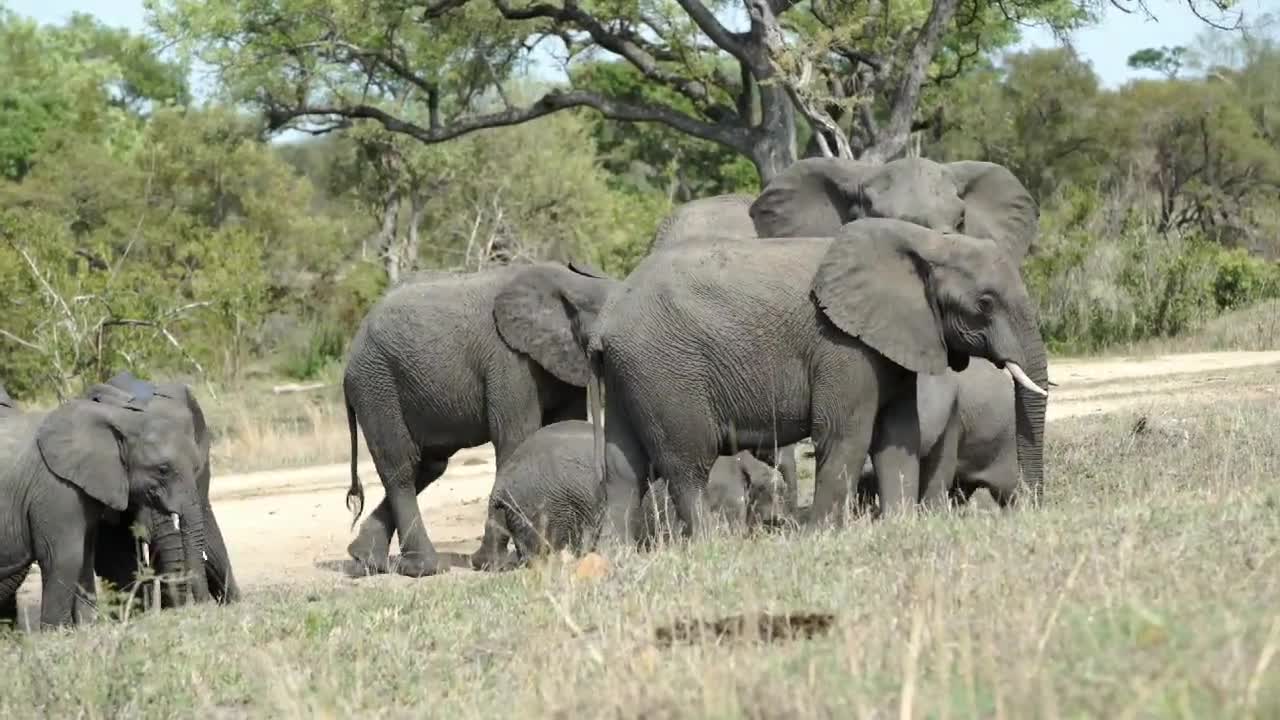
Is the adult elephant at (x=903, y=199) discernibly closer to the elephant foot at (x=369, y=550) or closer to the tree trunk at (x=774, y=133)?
the elephant foot at (x=369, y=550)

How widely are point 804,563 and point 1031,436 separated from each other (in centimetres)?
383

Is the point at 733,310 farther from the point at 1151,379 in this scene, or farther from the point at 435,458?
the point at 1151,379

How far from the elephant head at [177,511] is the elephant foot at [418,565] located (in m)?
1.59

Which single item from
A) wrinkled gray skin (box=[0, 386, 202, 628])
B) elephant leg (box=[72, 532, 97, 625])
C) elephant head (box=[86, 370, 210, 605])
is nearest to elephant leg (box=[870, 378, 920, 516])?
elephant head (box=[86, 370, 210, 605])

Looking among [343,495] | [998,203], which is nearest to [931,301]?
[998,203]

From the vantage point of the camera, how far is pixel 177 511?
11656 mm

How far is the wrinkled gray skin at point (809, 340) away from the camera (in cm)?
1048

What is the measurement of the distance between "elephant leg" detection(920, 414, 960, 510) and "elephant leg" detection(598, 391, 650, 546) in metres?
1.71

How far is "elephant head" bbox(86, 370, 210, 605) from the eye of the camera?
11641 millimetres

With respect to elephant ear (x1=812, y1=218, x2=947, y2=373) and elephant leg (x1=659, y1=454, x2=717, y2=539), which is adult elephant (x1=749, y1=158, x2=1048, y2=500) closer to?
elephant ear (x1=812, y1=218, x2=947, y2=373)

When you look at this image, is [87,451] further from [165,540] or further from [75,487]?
[165,540]

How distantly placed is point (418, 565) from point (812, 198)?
3.69 metres

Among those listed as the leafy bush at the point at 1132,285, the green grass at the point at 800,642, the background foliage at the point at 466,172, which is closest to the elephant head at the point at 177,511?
the green grass at the point at 800,642

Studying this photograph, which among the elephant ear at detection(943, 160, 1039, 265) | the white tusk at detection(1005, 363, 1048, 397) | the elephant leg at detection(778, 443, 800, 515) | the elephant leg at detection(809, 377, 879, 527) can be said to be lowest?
the elephant leg at detection(778, 443, 800, 515)
